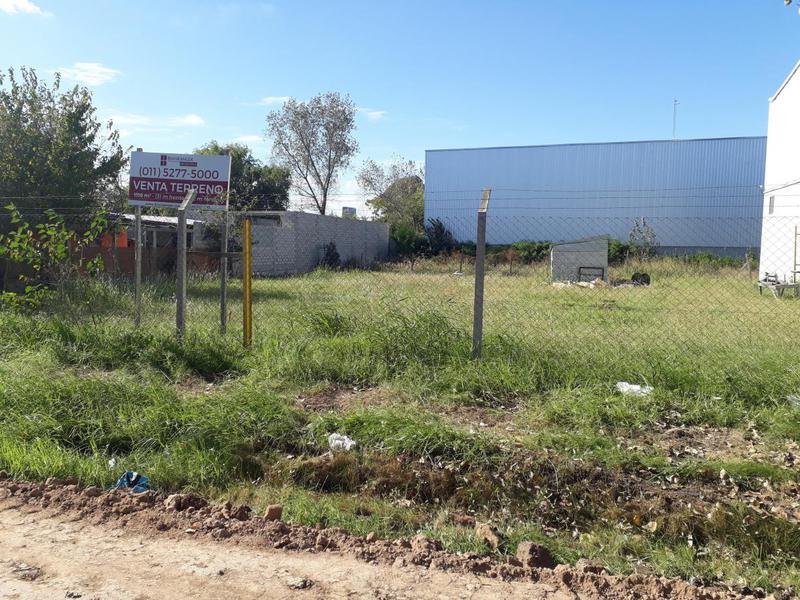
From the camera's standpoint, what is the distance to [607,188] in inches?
1623

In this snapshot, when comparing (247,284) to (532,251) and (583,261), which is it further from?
(532,251)

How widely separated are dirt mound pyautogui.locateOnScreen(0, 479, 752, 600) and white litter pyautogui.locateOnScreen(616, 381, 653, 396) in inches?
99.7

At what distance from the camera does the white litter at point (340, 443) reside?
5.13 meters

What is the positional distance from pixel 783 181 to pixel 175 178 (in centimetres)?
1875

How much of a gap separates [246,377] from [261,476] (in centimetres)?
187

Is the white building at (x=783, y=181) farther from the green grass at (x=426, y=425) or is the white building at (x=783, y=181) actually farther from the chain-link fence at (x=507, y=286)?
the green grass at (x=426, y=425)

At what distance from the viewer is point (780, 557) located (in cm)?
404

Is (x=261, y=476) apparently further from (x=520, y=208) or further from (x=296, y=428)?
(x=520, y=208)

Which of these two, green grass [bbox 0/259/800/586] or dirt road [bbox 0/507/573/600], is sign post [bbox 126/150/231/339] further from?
dirt road [bbox 0/507/573/600]

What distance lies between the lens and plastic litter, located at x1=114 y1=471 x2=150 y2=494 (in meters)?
4.56

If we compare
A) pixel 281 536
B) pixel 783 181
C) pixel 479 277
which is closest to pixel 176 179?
pixel 479 277

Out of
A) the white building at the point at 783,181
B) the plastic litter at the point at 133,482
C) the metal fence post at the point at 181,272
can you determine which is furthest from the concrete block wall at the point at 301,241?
the plastic litter at the point at 133,482

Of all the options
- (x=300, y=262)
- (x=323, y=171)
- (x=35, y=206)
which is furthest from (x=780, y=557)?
(x=323, y=171)

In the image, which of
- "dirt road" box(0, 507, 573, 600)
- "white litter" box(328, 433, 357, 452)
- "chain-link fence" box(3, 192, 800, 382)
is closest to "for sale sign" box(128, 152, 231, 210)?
"chain-link fence" box(3, 192, 800, 382)
